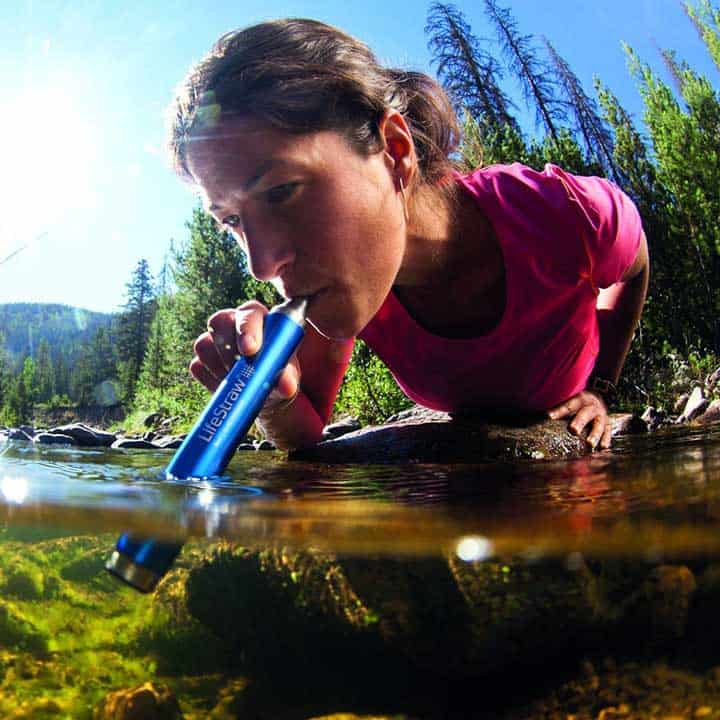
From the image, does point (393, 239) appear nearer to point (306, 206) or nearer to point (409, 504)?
point (306, 206)

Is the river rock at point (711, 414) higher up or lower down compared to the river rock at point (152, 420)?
lower down

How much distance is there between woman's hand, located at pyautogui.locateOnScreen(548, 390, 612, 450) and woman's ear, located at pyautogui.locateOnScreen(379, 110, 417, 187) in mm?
229

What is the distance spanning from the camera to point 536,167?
563 mm

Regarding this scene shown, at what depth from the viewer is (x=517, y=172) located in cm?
50

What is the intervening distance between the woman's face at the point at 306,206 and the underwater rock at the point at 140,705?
21 centimetres

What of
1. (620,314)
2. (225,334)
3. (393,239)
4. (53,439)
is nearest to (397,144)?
(393,239)

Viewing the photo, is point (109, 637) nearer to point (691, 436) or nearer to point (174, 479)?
point (174, 479)

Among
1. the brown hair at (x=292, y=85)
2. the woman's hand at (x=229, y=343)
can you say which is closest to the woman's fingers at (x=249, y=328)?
the woman's hand at (x=229, y=343)

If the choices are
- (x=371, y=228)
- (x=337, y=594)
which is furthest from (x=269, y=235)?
(x=337, y=594)

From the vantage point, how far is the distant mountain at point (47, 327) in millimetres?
491

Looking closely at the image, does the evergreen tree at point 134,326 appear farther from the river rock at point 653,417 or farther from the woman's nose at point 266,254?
the river rock at point 653,417

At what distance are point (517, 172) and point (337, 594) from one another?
388 mm

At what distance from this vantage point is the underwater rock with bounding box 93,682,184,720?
0.67 feet

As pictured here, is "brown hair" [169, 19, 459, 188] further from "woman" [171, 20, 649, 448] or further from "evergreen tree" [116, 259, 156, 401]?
"evergreen tree" [116, 259, 156, 401]
